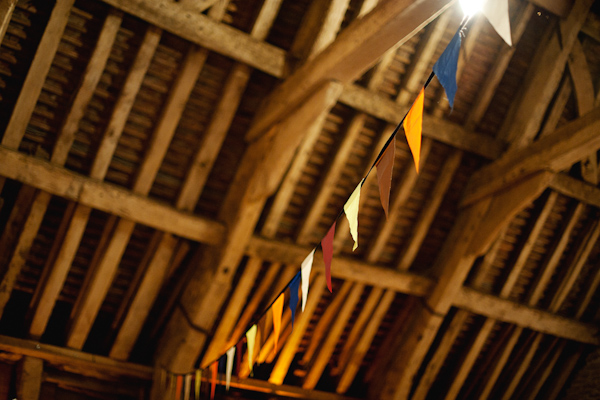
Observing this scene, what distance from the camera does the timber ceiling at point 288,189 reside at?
2424 millimetres

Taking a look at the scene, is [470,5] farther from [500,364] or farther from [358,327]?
[500,364]

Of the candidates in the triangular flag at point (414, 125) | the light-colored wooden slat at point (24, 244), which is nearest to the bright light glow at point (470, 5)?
the triangular flag at point (414, 125)

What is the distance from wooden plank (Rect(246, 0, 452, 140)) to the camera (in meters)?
1.84

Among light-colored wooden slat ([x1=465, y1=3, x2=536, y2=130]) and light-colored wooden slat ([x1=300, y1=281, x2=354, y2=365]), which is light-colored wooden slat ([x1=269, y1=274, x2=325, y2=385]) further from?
light-colored wooden slat ([x1=465, y1=3, x2=536, y2=130])

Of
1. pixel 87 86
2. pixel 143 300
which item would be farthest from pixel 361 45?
pixel 143 300

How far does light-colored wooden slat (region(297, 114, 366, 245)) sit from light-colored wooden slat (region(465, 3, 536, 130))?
2.73 feet

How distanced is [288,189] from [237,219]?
1.52ft

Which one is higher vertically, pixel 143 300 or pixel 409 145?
pixel 409 145

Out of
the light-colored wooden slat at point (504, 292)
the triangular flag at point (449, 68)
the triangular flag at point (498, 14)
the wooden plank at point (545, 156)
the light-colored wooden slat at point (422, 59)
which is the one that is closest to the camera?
the triangular flag at point (498, 14)

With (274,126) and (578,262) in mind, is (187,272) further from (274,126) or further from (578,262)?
(578,262)

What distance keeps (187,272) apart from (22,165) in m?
1.17

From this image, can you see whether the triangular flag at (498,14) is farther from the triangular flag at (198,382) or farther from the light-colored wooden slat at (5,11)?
the triangular flag at (198,382)

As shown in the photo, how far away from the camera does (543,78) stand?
2.98 meters

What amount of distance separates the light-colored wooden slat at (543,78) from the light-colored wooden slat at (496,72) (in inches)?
7.9
